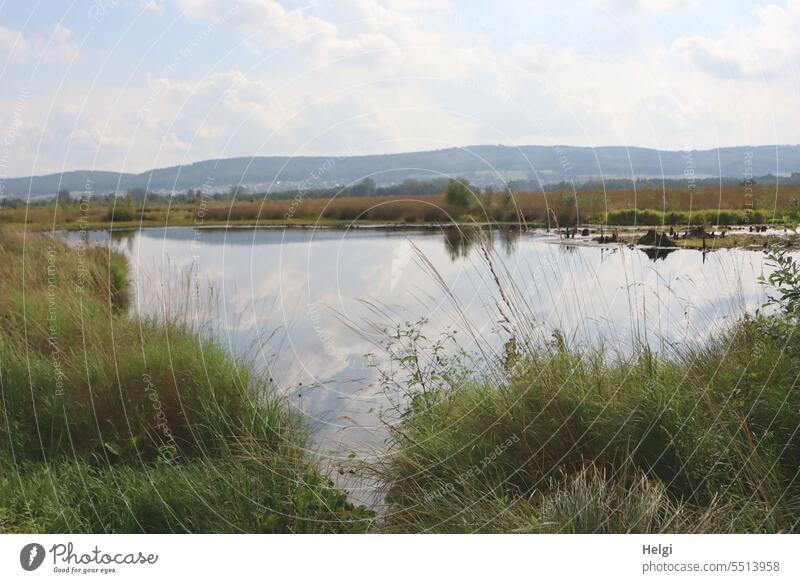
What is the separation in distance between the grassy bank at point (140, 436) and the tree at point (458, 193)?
77.9 inches

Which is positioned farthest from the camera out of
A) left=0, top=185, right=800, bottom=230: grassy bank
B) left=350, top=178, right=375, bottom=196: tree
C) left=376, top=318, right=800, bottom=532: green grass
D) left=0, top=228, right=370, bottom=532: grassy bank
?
left=350, top=178, right=375, bottom=196: tree

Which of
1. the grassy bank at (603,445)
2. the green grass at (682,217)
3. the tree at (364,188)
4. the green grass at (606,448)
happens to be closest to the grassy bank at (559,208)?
the green grass at (682,217)

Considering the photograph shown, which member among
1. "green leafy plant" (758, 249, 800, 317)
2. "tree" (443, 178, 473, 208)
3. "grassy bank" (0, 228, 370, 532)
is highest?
"tree" (443, 178, 473, 208)

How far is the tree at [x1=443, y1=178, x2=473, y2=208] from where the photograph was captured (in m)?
5.50

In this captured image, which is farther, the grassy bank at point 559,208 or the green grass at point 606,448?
the grassy bank at point 559,208

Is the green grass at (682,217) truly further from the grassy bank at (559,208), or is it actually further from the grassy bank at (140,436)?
the grassy bank at (140,436)

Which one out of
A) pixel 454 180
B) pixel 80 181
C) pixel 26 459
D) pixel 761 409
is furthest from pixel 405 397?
pixel 80 181

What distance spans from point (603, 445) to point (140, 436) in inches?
125

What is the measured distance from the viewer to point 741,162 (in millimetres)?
5020

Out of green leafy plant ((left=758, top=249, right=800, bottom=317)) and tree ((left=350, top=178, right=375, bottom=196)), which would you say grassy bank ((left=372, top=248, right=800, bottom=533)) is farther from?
tree ((left=350, top=178, right=375, bottom=196))

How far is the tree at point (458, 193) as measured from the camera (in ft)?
18.0

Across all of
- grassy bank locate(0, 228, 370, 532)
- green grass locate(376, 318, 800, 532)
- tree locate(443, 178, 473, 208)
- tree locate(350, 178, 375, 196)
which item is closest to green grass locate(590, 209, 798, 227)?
tree locate(443, 178, 473, 208)

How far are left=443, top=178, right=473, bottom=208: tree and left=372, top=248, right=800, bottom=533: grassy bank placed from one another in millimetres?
1161

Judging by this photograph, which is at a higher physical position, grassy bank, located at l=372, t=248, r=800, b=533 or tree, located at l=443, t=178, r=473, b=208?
tree, located at l=443, t=178, r=473, b=208
